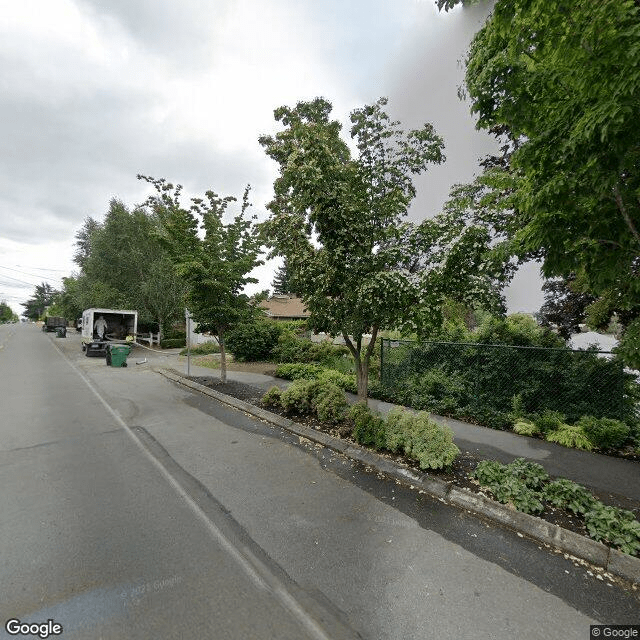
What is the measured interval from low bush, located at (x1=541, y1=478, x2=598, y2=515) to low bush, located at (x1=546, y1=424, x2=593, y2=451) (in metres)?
Result: 2.42

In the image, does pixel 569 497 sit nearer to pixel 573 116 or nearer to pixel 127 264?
pixel 573 116

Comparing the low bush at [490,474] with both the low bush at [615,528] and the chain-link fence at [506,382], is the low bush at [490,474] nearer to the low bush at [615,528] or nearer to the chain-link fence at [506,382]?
the low bush at [615,528]

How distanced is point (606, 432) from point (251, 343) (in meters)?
13.8

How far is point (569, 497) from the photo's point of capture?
3.70 meters

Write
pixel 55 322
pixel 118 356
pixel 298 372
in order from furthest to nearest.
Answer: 1. pixel 55 322
2. pixel 118 356
3. pixel 298 372

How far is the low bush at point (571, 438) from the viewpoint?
18.5 ft

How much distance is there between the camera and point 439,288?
5.03 metres

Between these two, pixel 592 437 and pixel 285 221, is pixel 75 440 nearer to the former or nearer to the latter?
pixel 285 221

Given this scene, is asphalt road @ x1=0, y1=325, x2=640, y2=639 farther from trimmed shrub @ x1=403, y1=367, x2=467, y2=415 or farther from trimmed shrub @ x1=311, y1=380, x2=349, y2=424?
trimmed shrub @ x1=403, y1=367, x2=467, y2=415

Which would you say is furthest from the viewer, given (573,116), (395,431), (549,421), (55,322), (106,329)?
(55,322)

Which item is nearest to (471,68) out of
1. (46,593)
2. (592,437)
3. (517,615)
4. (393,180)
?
(393,180)

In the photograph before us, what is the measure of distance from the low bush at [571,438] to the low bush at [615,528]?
2.72 m

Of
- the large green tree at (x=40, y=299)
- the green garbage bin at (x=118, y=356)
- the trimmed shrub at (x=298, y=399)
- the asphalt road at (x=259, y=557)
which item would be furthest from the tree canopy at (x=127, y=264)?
the large green tree at (x=40, y=299)

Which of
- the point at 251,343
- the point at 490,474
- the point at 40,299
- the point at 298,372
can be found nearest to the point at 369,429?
the point at 490,474
